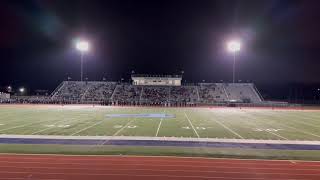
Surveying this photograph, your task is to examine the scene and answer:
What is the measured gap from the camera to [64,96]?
69.4m

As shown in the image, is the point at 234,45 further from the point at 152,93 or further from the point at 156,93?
the point at 152,93

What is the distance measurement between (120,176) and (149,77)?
66.4m

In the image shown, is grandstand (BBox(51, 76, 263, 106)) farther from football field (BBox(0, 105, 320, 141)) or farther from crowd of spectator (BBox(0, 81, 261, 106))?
football field (BBox(0, 105, 320, 141))

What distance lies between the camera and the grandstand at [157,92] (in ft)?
222

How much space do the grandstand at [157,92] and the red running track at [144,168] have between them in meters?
52.3

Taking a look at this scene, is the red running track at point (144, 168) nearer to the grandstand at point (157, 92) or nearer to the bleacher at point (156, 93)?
the grandstand at point (157, 92)

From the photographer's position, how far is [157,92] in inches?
2800

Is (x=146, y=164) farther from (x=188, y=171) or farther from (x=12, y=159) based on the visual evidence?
(x=12, y=159)

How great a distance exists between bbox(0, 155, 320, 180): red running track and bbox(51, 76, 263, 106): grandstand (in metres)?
52.3

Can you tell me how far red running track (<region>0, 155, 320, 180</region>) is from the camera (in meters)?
9.49

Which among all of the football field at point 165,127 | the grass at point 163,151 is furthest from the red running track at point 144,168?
the football field at point 165,127

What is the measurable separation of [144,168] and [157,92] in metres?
60.8

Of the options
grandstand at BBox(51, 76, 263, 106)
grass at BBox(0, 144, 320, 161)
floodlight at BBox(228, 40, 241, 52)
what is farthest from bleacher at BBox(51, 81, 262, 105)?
grass at BBox(0, 144, 320, 161)

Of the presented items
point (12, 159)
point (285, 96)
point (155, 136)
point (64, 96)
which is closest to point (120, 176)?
point (12, 159)
